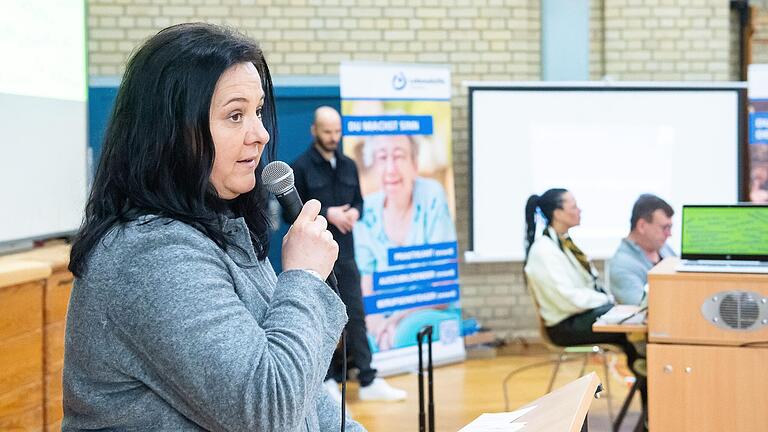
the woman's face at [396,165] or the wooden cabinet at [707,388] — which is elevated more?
the woman's face at [396,165]

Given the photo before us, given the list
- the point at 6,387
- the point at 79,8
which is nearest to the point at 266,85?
the point at 6,387

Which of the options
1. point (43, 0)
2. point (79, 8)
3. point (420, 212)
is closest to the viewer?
point (43, 0)

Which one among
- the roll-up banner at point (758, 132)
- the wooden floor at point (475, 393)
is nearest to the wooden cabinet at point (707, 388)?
the wooden floor at point (475, 393)

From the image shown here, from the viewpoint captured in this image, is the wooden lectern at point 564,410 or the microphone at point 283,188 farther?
the microphone at point 283,188

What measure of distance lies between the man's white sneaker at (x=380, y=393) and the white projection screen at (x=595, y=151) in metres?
1.42

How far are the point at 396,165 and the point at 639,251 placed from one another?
6.68 feet

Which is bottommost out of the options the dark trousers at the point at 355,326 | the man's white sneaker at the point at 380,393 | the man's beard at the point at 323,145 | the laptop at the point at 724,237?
the man's white sneaker at the point at 380,393

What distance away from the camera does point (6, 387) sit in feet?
10.9

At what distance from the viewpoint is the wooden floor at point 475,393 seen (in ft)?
17.2

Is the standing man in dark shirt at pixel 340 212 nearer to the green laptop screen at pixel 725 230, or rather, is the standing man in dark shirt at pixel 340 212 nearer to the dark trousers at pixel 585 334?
the dark trousers at pixel 585 334

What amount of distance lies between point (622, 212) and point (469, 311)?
4.54 ft

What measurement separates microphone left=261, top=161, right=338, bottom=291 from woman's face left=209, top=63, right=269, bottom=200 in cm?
15

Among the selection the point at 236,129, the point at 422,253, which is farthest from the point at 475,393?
A: the point at 236,129

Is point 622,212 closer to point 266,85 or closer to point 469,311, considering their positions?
point 469,311
